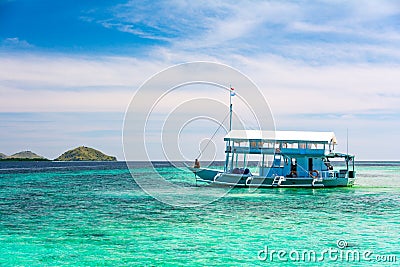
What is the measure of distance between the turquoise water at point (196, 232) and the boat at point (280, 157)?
8.78 meters

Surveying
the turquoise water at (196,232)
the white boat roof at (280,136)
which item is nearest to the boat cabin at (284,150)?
the white boat roof at (280,136)

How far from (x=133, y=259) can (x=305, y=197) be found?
27597 millimetres

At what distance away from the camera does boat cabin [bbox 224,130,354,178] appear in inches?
1909

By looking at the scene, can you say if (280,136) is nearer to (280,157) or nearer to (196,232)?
(280,157)

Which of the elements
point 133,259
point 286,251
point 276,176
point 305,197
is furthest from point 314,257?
point 276,176

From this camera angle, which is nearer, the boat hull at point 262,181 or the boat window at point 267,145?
the boat hull at point 262,181

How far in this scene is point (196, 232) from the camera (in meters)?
24.3

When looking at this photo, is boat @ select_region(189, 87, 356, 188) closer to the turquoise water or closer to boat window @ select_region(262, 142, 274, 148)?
boat window @ select_region(262, 142, 274, 148)

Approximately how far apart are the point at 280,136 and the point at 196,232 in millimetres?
27002

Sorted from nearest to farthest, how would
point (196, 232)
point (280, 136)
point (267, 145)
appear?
point (196, 232)
point (267, 145)
point (280, 136)

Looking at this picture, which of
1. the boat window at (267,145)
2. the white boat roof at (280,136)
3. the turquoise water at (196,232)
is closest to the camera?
the turquoise water at (196,232)

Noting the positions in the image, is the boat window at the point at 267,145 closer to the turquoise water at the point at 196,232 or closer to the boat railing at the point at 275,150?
the boat railing at the point at 275,150

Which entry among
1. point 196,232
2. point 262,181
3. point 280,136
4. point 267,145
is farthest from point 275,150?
point 196,232

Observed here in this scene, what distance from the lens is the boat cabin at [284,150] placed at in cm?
4850
